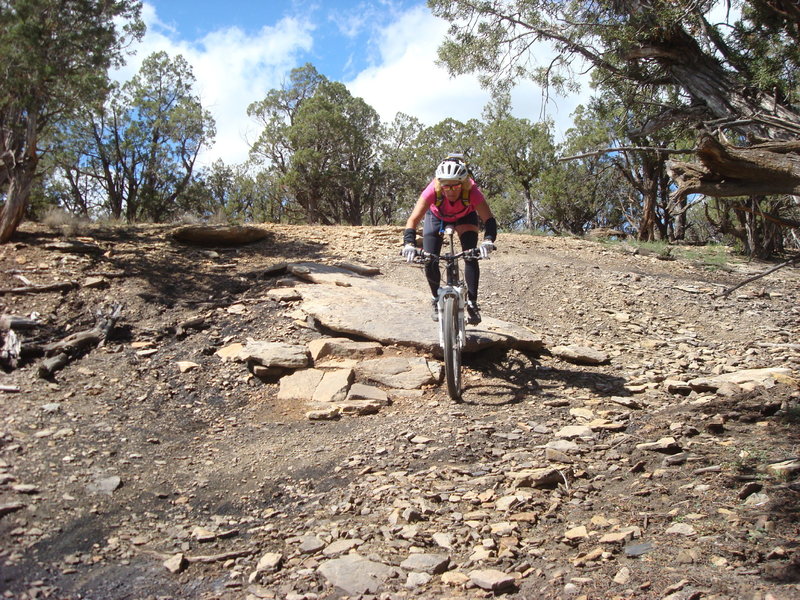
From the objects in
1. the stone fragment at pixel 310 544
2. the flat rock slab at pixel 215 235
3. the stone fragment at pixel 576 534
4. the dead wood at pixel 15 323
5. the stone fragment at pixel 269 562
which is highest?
the flat rock slab at pixel 215 235

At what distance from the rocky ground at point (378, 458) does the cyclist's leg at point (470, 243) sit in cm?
83

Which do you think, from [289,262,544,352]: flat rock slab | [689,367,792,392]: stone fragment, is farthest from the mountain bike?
[689,367,792,392]: stone fragment

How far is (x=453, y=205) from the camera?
547cm

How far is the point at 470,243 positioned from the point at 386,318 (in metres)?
1.30

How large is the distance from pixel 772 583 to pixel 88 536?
301cm

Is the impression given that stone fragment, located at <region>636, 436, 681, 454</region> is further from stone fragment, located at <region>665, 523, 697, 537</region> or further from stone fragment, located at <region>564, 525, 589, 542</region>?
stone fragment, located at <region>564, 525, 589, 542</region>

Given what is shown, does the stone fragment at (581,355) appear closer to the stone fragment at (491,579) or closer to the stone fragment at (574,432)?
the stone fragment at (574,432)

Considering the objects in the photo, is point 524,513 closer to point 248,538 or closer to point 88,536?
point 248,538

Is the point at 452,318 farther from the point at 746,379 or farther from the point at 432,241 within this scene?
the point at 746,379

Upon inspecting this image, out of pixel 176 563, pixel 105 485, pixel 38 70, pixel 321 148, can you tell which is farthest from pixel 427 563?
pixel 321 148

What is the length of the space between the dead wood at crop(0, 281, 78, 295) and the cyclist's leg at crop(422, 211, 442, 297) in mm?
3913

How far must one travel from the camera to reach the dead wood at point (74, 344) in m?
5.24

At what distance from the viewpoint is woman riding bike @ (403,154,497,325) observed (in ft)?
17.5

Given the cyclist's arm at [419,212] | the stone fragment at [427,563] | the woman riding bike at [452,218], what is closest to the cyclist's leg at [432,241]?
the woman riding bike at [452,218]
